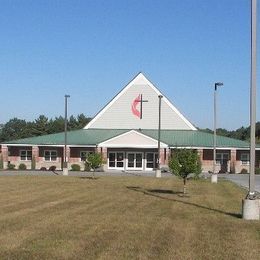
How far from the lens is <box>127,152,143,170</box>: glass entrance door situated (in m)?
61.1

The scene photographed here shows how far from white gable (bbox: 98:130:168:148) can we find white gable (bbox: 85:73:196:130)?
5569 millimetres

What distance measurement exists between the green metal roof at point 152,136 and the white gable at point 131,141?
128cm

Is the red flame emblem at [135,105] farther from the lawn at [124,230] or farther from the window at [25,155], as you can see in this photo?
the lawn at [124,230]

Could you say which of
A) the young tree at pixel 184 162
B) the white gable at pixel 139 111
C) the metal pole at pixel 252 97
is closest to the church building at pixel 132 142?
the white gable at pixel 139 111

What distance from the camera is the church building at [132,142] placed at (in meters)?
58.9

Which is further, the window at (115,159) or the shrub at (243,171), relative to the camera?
the window at (115,159)

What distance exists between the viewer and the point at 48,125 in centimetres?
12225

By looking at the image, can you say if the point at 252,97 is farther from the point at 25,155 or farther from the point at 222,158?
the point at 25,155

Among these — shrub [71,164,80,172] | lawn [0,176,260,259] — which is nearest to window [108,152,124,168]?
shrub [71,164,80,172]

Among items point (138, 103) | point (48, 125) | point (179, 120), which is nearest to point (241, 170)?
point (179, 120)

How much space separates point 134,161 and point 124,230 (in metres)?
47.6

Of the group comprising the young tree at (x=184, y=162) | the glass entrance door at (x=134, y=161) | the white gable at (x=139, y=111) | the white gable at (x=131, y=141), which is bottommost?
the glass entrance door at (x=134, y=161)

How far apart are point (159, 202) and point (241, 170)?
129 ft

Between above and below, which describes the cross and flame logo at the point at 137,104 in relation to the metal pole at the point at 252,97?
above
